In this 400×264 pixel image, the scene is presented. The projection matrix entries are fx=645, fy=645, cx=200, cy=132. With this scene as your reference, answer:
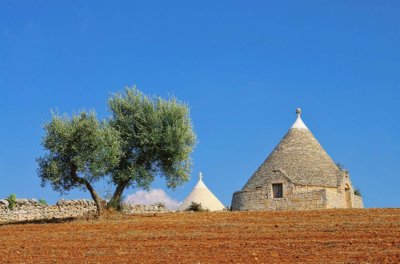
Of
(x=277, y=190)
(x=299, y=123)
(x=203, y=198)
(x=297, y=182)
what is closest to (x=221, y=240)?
(x=297, y=182)

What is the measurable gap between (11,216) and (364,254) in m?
27.4

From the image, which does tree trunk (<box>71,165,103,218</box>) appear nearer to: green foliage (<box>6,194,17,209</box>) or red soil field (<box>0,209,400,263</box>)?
red soil field (<box>0,209,400,263</box>)

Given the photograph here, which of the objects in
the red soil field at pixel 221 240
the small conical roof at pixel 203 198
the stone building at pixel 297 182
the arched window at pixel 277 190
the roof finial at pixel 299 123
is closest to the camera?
the red soil field at pixel 221 240

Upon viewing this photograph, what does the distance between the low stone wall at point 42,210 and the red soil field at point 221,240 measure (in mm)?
9883

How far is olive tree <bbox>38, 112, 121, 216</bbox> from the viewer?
31.5m

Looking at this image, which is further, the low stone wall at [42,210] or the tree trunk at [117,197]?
the low stone wall at [42,210]

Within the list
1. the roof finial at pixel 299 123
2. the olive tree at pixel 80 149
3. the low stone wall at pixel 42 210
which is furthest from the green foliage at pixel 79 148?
the roof finial at pixel 299 123

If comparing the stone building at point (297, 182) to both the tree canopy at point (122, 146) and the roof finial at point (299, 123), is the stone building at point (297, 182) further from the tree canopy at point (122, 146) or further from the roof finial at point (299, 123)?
the tree canopy at point (122, 146)

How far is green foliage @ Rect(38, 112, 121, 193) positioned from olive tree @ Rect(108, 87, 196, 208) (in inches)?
46.3

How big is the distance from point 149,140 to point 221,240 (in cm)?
1337

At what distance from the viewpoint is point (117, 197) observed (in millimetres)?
33438

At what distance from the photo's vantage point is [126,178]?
32.8 metres

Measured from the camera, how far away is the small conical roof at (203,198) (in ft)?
169

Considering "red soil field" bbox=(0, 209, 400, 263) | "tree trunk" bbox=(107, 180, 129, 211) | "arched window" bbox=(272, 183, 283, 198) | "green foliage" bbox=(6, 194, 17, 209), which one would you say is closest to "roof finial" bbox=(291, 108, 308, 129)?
"arched window" bbox=(272, 183, 283, 198)
